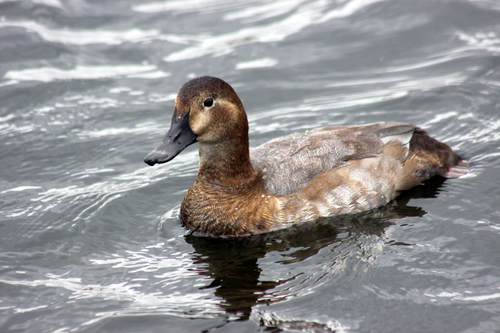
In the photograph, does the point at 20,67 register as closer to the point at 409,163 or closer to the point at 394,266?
the point at 409,163

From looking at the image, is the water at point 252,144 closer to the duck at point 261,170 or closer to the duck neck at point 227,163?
the duck at point 261,170

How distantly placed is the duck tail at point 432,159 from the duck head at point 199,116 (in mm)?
2440

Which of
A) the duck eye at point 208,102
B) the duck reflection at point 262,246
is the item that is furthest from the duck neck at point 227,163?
the duck reflection at point 262,246

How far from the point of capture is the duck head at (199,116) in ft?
21.0

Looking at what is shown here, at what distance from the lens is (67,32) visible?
12023mm

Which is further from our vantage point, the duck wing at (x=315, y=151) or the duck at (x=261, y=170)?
the duck wing at (x=315, y=151)

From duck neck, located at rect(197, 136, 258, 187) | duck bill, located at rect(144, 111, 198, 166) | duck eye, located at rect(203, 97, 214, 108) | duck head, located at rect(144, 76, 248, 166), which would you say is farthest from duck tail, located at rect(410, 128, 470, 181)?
duck bill, located at rect(144, 111, 198, 166)

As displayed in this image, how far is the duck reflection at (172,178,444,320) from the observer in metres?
5.75

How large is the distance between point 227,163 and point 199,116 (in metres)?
0.67

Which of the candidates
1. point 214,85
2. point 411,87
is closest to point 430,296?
point 214,85

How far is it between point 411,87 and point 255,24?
379cm

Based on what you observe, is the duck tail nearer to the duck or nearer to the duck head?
the duck

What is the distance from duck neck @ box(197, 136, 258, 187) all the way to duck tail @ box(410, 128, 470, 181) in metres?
2.17

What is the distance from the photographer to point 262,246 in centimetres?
652
